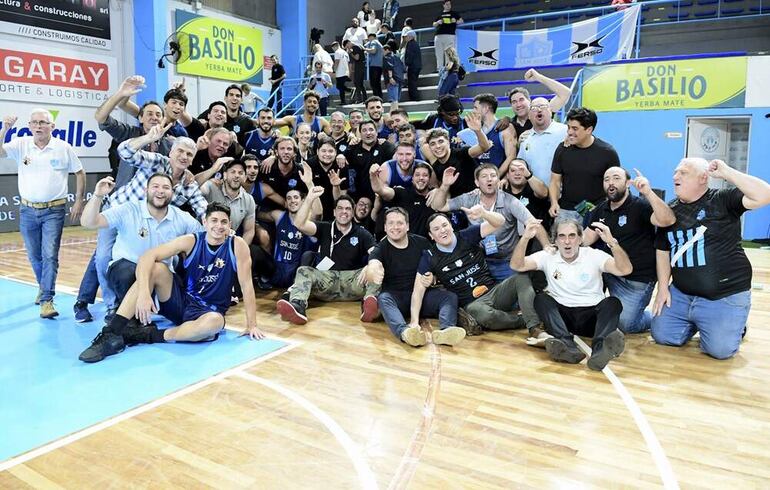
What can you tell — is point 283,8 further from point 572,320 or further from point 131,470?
point 131,470

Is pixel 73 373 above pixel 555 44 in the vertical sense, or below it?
below

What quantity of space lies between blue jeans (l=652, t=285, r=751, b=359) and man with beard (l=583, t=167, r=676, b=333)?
31 centimetres

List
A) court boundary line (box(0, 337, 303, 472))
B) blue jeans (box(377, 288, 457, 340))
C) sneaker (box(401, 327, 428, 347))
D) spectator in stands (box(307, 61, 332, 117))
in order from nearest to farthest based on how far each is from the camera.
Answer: court boundary line (box(0, 337, 303, 472))
sneaker (box(401, 327, 428, 347))
blue jeans (box(377, 288, 457, 340))
spectator in stands (box(307, 61, 332, 117))

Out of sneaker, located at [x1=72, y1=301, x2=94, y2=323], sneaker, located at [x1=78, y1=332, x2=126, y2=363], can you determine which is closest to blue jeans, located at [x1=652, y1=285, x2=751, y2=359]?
sneaker, located at [x1=78, y1=332, x2=126, y2=363]

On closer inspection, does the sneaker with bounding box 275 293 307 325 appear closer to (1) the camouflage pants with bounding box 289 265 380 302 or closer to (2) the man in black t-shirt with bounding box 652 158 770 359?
(1) the camouflage pants with bounding box 289 265 380 302

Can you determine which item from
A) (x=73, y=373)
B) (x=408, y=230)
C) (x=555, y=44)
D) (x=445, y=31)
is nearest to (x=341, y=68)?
(x=445, y=31)

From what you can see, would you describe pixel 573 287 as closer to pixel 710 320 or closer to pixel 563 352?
pixel 563 352

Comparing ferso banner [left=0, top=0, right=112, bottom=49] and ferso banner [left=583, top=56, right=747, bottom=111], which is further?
ferso banner [left=0, top=0, right=112, bottom=49]

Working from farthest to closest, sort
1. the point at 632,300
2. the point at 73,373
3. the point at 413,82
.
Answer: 1. the point at 413,82
2. the point at 632,300
3. the point at 73,373

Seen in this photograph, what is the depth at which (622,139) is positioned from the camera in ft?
36.1

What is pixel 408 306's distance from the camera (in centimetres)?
547

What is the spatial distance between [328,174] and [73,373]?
354 cm

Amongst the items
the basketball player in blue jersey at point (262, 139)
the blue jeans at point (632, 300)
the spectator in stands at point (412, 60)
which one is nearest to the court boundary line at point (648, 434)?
the blue jeans at point (632, 300)

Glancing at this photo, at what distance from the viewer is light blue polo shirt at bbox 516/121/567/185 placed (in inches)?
241
